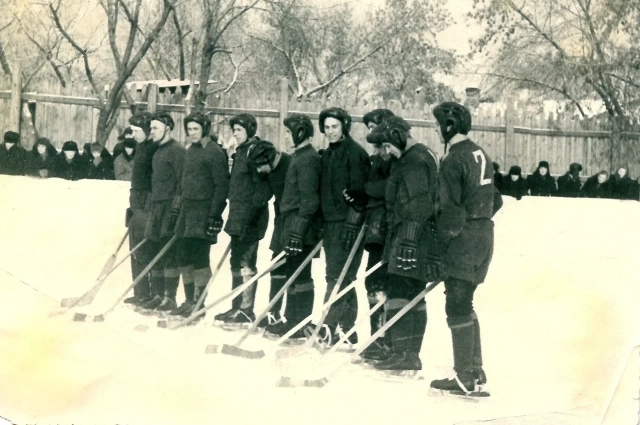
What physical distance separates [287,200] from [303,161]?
25 centimetres

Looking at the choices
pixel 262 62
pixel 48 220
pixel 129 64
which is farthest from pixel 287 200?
pixel 48 220

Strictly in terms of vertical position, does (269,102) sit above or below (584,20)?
below

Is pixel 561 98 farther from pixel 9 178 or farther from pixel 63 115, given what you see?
pixel 9 178

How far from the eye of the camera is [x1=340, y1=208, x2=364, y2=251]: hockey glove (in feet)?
17.3

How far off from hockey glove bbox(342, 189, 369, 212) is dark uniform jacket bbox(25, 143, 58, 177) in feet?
6.46

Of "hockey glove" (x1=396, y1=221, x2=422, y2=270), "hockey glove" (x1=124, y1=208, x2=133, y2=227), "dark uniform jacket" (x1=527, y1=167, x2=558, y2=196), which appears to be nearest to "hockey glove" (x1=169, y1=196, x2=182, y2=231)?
"hockey glove" (x1=124, y1=208, x2=133, y2=227)

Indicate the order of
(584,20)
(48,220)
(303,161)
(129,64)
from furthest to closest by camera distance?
(48,220) < (129,64) < (303,161) < (584,20)

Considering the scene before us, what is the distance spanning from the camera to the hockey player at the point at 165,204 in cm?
601

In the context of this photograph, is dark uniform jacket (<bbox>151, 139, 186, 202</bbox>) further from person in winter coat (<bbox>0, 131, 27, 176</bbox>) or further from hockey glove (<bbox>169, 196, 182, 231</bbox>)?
person in winter coat (<bbox>0, 131, 27, 176</bbox>)

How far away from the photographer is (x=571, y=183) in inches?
198

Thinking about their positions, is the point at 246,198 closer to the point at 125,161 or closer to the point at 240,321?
the point at 240,321

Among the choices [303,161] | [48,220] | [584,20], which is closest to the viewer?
[584,20]

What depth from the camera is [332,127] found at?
5262 millimetres

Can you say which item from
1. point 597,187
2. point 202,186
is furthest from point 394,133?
point 202,186
